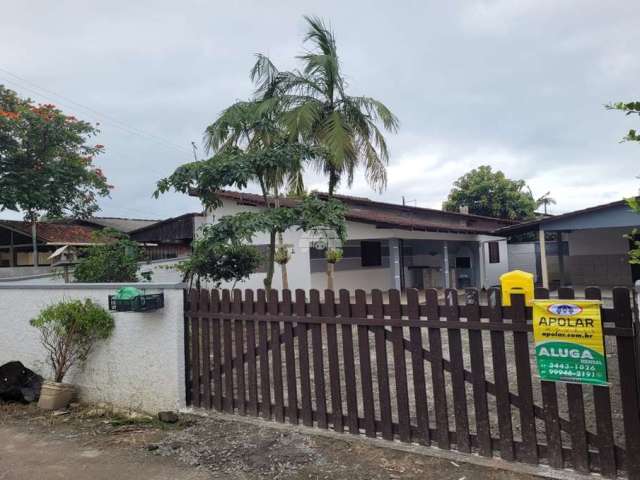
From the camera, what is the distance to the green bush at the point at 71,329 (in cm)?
512

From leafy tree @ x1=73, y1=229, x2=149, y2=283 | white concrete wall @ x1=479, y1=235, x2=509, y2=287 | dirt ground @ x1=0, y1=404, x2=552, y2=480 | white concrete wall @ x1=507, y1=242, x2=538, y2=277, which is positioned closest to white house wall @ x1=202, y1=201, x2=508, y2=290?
white concrete wall @ x1=479, y1=235, x2=509, y2=287

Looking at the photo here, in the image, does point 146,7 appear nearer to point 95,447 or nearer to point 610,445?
point 95,447

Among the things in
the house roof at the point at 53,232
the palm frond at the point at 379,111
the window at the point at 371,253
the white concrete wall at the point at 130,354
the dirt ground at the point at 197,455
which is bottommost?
the dirt ground at the point at 197,455

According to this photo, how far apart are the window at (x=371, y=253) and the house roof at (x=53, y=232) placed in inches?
462

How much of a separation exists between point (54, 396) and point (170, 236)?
1121 centimetres

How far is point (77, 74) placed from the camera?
13.2 meters

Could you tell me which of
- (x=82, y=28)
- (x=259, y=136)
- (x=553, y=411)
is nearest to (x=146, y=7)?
(x=82, y=28)

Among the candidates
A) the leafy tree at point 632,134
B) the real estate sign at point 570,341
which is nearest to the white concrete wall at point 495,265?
the real estate sign at point 570,341

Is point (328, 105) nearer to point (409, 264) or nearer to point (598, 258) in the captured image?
point (409, 264)

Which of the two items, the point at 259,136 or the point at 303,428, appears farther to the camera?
the point at 259,136

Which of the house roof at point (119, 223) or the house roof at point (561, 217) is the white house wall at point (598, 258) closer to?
the house roof at point (561, 217)

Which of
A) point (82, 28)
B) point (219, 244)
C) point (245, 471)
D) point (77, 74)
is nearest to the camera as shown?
point (245, 471)

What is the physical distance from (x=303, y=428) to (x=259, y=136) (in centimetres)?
627

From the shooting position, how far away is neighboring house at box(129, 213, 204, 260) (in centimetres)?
1540
